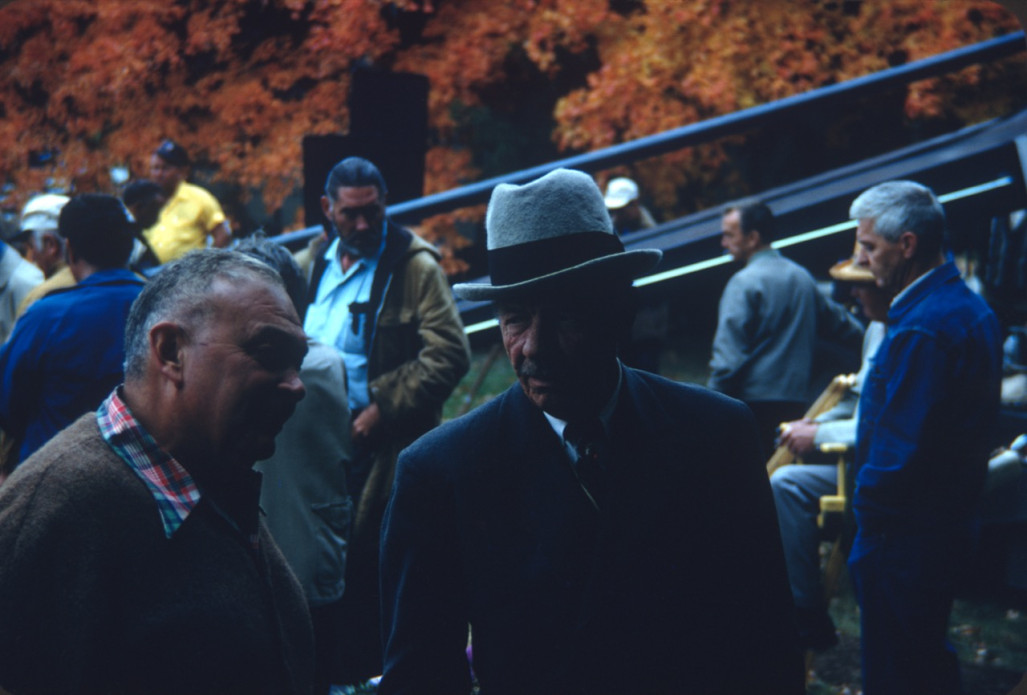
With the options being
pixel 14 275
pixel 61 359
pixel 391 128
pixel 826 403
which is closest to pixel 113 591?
pixel 61 359

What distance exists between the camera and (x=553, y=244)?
1.93 meters

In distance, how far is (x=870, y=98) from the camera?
36.2ft

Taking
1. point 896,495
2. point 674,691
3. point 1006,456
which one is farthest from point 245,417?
point 1006,456

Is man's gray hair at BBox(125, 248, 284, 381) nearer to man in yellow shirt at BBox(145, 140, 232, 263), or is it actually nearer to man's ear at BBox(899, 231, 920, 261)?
man's ear at BBox(899, 231, 920, 261)

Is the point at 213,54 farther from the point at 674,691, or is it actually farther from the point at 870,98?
the point at 674,691

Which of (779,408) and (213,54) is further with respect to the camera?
(213,54)

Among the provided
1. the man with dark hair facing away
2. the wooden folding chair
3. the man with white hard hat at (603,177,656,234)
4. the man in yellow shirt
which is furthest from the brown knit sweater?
the man with white hard hat at (603,177,656,234)

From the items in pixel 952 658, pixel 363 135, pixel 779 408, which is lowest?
pixel 952 658

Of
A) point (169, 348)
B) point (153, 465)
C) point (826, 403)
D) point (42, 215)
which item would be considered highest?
point (42, 215)

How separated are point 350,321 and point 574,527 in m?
3.19

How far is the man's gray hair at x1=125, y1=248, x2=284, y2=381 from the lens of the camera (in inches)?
75.1

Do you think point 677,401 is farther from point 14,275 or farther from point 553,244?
point 14,275

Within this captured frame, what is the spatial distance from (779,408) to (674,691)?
4387mm

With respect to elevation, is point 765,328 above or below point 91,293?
below
